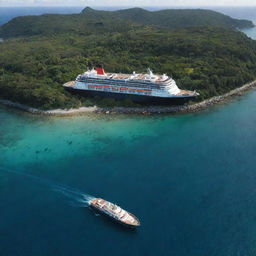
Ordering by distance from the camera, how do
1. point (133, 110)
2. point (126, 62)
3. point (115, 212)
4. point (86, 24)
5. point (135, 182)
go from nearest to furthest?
point (115, 212)
point (135, 182)
point (133, 110)
point (126, 62)
point (86, 24)

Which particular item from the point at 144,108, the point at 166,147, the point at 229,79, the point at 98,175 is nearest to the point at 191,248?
the point at 98,175

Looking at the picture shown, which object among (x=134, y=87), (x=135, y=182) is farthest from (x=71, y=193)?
(x=134, y=87)

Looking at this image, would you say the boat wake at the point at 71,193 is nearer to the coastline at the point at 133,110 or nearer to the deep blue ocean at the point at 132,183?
the deep blue ocean at the point at 132,183

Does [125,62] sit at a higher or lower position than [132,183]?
higher

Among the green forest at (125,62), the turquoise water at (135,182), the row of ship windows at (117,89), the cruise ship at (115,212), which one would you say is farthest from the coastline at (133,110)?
the cruise ship at (115,212)

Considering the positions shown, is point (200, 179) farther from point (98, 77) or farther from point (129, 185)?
point (98, 77)

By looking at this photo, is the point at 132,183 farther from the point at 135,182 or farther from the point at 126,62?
the point at 126,62
